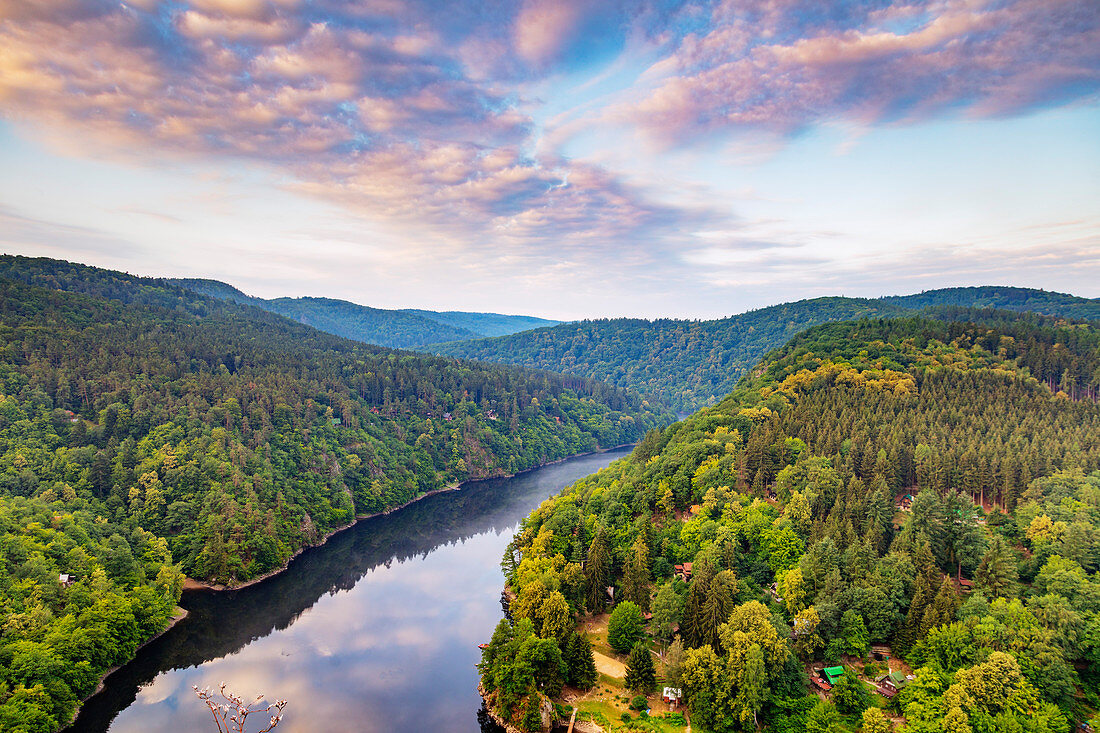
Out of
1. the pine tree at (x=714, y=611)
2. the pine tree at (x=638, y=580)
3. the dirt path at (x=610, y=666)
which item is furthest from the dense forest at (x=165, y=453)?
the pine tree at (x=714, y=611)

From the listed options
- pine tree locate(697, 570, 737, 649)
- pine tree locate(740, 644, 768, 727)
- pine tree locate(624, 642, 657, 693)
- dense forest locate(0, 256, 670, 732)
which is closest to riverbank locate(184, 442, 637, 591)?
dense forest locate(0, 256, 670, 732)

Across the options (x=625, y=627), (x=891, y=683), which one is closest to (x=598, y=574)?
(x=625, y=627)

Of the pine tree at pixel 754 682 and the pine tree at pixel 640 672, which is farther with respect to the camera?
the pine tree at pixel 640 672

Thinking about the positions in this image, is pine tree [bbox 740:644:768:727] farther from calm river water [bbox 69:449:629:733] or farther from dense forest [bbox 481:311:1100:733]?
calm river water [bbox 69:449:629:733]

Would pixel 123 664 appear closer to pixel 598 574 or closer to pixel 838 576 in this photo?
pixel 598 574

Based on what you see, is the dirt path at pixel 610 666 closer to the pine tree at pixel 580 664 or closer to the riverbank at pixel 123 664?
the pine tree at pixel 580 664

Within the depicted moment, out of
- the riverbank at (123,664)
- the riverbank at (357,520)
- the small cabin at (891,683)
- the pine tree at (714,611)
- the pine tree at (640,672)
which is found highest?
the pine tree at (714,611)

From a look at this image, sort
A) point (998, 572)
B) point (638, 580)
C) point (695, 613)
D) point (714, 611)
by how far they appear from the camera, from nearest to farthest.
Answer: point (998, 572), point (714, 611), point (695, 613), point (638, 580)
